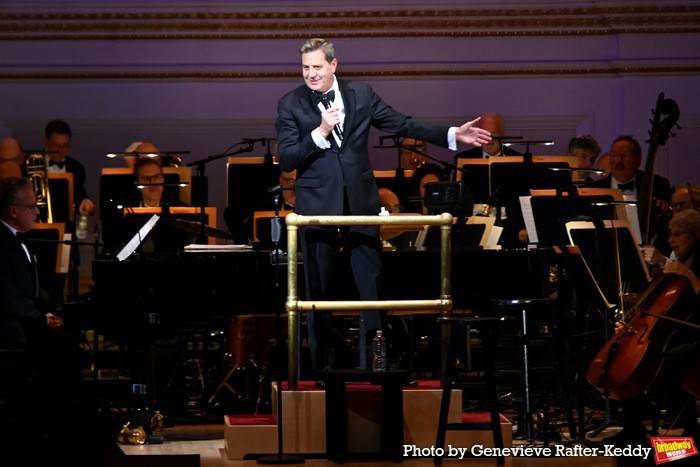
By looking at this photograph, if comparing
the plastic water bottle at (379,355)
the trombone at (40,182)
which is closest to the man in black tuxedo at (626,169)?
the plastic water bottle at (379,355)

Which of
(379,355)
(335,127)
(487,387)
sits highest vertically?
(335,127)

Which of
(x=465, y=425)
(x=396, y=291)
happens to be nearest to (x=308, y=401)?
(x=465, y=425)

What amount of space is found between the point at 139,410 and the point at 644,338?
237cm

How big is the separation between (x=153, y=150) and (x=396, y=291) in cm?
249

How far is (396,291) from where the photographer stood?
249 inches

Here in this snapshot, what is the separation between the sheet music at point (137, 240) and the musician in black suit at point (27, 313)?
0.43 meters

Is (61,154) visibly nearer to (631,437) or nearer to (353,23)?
(353,23)

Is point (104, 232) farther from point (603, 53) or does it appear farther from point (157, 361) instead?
point (603, 53)

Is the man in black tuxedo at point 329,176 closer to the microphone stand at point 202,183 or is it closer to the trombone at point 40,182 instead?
the microphone stand at point 202,183

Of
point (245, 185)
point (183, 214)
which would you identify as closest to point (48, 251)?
point (183, 214)

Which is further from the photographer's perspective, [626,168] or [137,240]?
[626,168]

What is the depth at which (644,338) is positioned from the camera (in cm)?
546

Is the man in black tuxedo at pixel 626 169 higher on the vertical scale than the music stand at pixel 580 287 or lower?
higher

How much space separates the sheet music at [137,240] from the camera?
6648 millimetres
